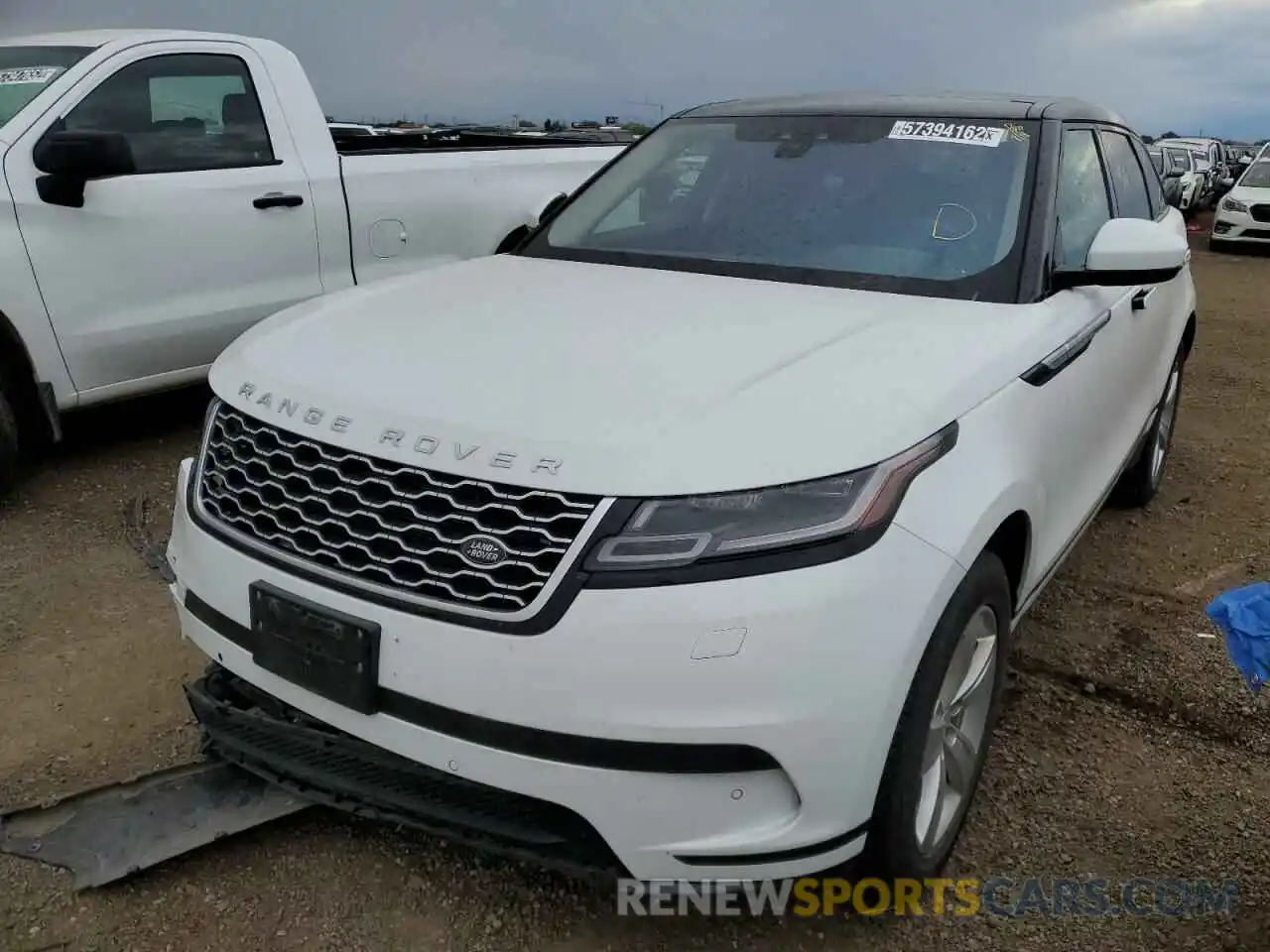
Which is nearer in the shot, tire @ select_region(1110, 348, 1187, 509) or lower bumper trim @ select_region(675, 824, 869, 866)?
lower bumper trim @ select_region(675, 824, 869, 866)

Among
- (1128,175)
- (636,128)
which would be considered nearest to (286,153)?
(1128,175)

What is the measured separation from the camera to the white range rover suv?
182 cm

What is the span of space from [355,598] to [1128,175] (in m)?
3.60

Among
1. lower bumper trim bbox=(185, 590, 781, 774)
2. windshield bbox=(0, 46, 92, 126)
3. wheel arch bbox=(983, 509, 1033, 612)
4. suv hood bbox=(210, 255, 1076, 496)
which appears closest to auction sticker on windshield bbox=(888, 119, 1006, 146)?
suv hood bbox=(210, 255, 1076, 496)

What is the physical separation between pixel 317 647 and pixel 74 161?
10.3 feet

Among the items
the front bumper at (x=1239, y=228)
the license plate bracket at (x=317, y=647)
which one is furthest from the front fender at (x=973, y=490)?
the front bumper at (x=1239, y=228)

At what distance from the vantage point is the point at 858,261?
2.94 metres

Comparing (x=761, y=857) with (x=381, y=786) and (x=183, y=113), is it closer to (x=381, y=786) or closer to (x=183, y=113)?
(x=381, y=786)

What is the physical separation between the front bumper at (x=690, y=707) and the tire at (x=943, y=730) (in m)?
0.06

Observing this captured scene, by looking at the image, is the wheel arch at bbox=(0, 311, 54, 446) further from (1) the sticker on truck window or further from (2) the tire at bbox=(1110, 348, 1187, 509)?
(2) the tire at bbox=(1110, 348, 1187, 509)

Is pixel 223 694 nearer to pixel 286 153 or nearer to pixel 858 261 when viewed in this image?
pixel 858 261

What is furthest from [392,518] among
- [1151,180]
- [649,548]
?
[1151,180]

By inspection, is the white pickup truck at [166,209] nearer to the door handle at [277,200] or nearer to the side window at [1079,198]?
the door handle at [277,200]

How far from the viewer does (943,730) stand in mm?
2271
